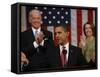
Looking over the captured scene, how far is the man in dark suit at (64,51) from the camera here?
2.64 metres

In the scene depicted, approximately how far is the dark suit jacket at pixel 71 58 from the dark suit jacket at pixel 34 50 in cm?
7

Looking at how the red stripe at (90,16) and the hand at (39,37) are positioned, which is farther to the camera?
the red stripe at (90,16)

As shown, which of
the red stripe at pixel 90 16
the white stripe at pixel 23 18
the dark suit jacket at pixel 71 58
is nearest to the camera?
the white stripe at pixel 23 18

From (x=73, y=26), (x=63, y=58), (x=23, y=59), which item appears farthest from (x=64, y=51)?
(x=23, y=59)

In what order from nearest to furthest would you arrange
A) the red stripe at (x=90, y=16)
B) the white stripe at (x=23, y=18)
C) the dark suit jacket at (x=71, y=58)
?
the white stripe at (x=23, y=18), the dark suit jacket at (x=71, y=58), the red stripe at (x=90, y=16)

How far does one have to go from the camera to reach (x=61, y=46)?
2660mm

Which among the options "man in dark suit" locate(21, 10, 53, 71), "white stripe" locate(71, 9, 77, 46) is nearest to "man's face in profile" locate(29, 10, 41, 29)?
"man in dark suit" locate(21, 10, 53, 71)

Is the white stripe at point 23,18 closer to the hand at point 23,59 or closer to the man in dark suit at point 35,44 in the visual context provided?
the man in dark suit at point 35,44

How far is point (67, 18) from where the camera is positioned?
267 cm

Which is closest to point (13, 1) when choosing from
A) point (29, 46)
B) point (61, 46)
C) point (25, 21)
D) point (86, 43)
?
point (25, 21)

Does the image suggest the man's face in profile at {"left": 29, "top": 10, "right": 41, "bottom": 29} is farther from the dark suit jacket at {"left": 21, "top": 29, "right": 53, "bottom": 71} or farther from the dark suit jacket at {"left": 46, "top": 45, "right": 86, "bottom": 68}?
the dark suit jacket at {"left": 46, "top": 45, "right": 86, "bottom": 68}

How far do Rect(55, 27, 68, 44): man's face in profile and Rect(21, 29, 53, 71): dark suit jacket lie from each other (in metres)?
0.07

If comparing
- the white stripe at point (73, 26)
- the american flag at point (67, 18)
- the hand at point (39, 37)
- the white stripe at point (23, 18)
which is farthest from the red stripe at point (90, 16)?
the white stripe at point (23, 18)

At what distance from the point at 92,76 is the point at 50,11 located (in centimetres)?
73
